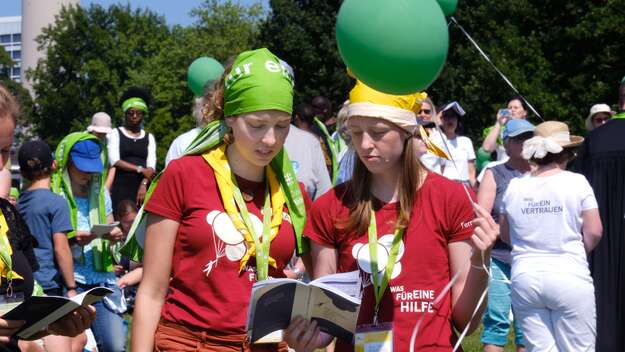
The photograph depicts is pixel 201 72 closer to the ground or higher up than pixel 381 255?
higher up

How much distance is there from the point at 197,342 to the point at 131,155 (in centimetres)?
963

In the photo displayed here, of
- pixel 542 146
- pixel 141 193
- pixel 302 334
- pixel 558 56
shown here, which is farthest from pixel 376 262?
pixel 558 56

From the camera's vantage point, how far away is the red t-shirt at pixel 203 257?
4.07m

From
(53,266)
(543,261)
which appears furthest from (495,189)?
(53,266)

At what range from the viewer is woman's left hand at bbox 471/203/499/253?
389 cm

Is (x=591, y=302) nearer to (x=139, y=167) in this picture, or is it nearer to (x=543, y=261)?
(x=543, y=261)

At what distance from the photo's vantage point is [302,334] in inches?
156

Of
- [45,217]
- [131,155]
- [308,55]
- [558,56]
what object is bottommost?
[45,217]

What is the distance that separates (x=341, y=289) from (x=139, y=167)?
979 cm

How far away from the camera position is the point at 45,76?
6297 cm

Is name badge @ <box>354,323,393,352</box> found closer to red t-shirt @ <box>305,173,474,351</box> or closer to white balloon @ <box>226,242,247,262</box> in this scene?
red t-shirt @ <box>305,173,474,351</box>

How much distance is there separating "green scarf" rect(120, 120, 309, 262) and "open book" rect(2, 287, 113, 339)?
0.30 metres

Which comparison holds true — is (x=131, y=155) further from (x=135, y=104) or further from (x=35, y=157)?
(x=35, y=157)

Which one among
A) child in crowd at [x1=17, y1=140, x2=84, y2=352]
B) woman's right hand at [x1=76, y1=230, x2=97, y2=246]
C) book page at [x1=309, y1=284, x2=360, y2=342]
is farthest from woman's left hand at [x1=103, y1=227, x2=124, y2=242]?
book page at [x1=309, y1=284, x2=360, y2=342]
